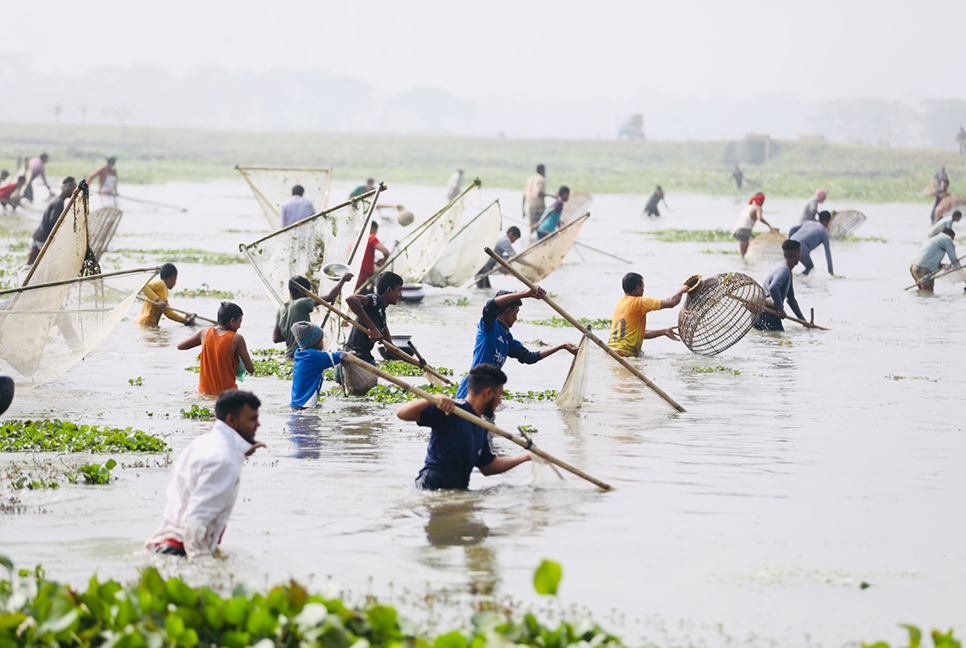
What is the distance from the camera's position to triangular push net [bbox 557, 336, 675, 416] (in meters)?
11.0

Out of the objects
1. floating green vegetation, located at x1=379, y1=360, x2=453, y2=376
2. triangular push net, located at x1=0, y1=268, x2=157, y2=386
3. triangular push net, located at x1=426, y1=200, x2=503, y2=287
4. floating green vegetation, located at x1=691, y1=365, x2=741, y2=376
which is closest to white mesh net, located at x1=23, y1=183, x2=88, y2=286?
triangular push net, located at x1=0, y1=268, x2=157, y2=386

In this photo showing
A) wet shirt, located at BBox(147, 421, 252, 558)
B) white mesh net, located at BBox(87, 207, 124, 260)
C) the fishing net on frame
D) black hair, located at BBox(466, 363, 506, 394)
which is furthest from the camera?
the fishing net on frame

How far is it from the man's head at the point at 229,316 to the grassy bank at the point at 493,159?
45477 mm

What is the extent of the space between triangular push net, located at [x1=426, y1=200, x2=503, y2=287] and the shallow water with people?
2187 millimetres

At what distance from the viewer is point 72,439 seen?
30.6 feet

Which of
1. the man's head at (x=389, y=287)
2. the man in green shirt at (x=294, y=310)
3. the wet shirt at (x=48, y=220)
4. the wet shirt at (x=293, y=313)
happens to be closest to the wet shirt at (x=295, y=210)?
the wet shirt at (x=48, y=220)

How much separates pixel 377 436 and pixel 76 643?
4.99 meters

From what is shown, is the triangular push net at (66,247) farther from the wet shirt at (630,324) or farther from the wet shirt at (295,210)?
the wet shirt at (295,210)

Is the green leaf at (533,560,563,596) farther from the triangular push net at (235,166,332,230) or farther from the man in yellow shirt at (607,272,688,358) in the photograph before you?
the triangular push net at (235,166,332,230)

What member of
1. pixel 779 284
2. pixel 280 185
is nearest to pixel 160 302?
pixel 280 185

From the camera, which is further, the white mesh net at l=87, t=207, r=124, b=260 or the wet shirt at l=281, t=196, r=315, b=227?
the white mesh net at l=87, t=207, r=124, b=260

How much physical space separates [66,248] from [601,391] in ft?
16.3

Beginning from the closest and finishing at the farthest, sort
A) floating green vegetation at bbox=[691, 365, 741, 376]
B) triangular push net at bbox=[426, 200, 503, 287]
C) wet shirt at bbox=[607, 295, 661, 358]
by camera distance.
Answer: wet shirt at bbox=[607, 295, 661, 358] → floating green vegetation at bbox=[691, 365, 741, 376] → triangular push net at bbox=[426, 200, 503, 287]

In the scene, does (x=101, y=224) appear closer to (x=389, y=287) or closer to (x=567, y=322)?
(x=567, y=322)
